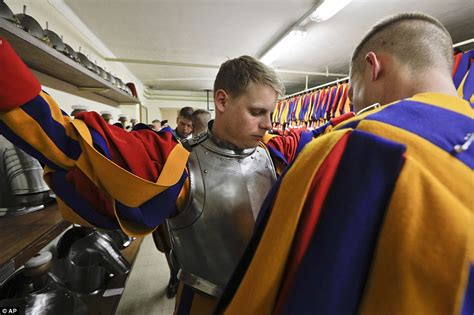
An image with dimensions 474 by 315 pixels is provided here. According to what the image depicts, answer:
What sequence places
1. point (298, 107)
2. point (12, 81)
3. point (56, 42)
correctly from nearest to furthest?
point (12, 81) < point (56, 42) < point (298, 107)

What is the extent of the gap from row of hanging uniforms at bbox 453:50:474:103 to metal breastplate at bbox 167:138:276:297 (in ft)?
6.34

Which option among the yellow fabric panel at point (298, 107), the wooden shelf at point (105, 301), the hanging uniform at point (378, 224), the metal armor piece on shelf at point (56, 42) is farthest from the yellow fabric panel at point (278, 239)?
the yellow fabric panel at point (298, 107)

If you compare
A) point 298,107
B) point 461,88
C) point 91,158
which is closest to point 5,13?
point 91,158

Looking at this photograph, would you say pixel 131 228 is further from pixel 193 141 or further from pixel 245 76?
pixel 245 76

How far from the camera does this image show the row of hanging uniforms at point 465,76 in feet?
5.42

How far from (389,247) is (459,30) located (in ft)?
12.3

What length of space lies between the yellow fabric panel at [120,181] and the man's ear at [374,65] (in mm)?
551

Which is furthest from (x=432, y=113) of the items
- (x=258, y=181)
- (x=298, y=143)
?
(x=298, y=143)

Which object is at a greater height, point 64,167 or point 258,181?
point 64,167

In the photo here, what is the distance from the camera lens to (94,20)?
2.58 metres

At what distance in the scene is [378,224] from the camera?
31 centimetres

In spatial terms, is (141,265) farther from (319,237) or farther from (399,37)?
(399,37)

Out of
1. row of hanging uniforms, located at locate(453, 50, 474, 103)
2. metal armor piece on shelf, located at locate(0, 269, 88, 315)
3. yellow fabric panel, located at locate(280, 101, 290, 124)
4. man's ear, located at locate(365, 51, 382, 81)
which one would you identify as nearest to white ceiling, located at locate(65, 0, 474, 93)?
row of hanging uniforms, located at locate(453, 50, 474, 103)

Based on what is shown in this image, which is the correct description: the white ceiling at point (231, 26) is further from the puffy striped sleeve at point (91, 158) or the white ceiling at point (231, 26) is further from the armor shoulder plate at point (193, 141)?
the puffy striped sleeve at point (91, 158)
